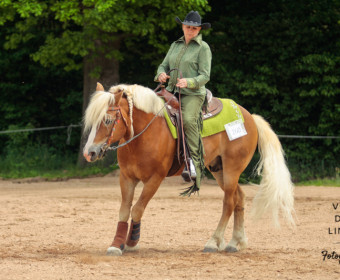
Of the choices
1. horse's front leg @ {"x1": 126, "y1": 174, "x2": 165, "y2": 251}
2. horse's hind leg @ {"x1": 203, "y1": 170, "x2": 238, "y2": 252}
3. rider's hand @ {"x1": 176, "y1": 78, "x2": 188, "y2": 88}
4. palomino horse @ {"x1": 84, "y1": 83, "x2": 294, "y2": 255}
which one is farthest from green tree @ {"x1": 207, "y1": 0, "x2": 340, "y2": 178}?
rider's hand @ {"x1": 176, "y1": 78, "x2": 188, "y2": 88}

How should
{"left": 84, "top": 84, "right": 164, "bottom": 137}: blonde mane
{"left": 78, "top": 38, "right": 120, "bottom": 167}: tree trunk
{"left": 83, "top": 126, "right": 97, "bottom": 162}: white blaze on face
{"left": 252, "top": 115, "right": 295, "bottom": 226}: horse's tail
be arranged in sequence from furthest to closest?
{"left": 78, "top": 38, "right": 120, "bottom": 167}: tree trunk < {"left": 252, "top": 115, "right": 295, "bottom": 226}: horse's tail < {"left": 84, "top": 84, "right": 164, "bottom": 137}: blonde mane < {"left": 83, "top": 126, "right": 97, "bottom": 162}: white blaze on face

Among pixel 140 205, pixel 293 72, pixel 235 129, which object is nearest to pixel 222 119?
pixel 235 129

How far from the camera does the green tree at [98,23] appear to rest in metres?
14.6

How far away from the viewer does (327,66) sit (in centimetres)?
1612

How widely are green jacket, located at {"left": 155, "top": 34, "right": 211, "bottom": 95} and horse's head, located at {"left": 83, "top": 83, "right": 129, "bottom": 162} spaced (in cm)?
82

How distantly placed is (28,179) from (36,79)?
448cm

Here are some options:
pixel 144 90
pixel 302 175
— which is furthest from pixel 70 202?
pixel 302 175

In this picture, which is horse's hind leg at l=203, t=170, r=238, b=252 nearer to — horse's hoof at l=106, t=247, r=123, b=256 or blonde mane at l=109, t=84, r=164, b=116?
horse's hoof at l=106, t=247, r=123, b=256

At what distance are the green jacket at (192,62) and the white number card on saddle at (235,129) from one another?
2.18 feet

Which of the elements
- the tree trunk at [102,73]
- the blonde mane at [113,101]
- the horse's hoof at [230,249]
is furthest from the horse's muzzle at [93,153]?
the tree trunk at [102,73]

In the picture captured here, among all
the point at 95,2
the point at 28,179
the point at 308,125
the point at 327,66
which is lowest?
the point at 28,179

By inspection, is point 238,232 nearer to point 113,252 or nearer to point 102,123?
point 113,252

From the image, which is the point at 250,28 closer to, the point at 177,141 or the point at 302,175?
the point at 302,175

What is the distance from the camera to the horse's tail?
7.88m
